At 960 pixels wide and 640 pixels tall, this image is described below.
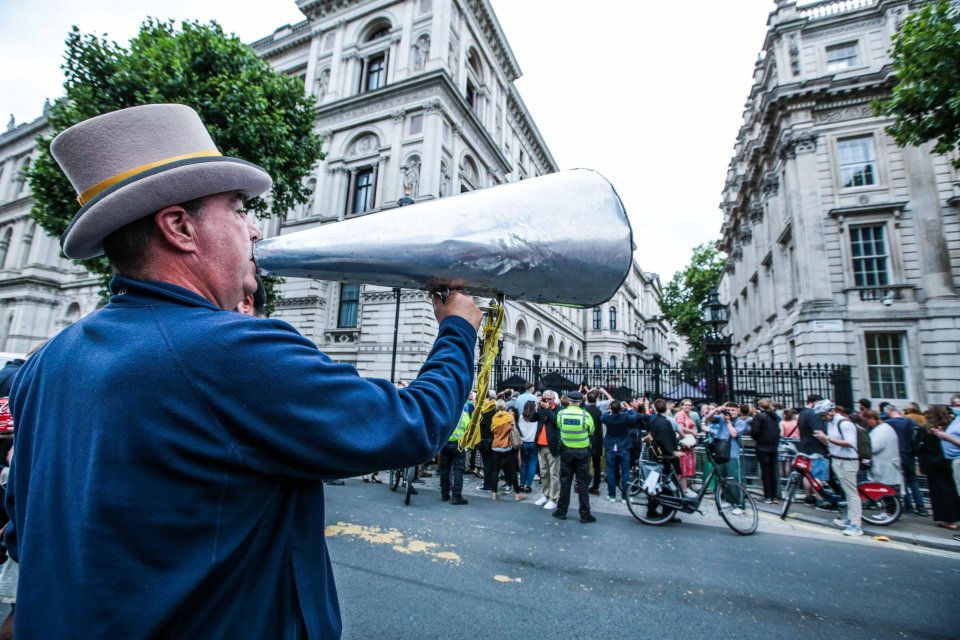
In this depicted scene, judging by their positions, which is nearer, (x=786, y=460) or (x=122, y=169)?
(x=122, y=169)

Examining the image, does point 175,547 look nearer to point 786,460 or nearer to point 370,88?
point 786,460

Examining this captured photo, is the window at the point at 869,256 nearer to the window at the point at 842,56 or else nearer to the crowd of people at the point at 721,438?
the window at the point at 842,56

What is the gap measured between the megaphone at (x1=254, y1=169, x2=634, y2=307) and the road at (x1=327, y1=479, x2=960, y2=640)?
11.7ft

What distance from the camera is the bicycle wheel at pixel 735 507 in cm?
713

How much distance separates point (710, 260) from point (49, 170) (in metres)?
45.8

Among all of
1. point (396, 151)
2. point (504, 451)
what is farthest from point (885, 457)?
point (396, 151)

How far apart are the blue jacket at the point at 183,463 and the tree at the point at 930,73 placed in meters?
15.5

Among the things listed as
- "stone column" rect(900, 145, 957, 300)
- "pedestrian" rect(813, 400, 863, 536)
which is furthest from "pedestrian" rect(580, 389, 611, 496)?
"stone column" rect(900, 145, 957, 300)

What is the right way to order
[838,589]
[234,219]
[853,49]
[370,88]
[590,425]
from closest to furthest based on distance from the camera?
[234,219] < [838,589] < [590,425] < [853,49] < [370,88]

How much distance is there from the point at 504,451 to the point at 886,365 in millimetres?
17467

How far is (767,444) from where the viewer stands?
933cm

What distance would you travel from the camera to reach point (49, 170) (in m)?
11.9

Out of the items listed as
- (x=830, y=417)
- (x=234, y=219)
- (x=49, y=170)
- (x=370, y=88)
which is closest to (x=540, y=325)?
(x=370, y=88)

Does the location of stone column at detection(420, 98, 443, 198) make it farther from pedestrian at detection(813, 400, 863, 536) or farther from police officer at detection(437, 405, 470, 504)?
pedestrian at detection(813, 400, 863, 536)
